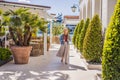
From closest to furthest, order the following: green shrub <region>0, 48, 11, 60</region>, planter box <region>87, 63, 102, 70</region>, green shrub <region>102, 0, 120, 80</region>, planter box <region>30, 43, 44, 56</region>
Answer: green shrub <region>102, 0, 120, 80</region>
planter box <region>87, 63, 102, 70</region>
green shrub <region>0, 48, 11, 60</region>
planter box <region>30, 43, 44, 56</region>

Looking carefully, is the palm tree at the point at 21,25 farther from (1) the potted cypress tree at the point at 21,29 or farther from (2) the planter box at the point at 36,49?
(2) the planter box at the point at 36,49

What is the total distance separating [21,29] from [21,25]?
0.51 metres

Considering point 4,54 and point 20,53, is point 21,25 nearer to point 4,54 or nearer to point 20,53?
point 20,53

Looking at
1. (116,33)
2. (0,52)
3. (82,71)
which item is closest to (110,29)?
(116,33)

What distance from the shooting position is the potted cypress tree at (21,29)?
1376 centimetres

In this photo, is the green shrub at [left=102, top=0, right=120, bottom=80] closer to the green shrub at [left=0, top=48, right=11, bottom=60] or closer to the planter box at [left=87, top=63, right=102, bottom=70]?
the planter box at [left=87, top=63, right=102, bottom=70]

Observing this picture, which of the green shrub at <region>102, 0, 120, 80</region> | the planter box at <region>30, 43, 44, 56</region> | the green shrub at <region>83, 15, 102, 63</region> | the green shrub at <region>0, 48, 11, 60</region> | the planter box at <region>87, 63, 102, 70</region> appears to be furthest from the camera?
the planter box at <region>30, 43, 44, 56</region>

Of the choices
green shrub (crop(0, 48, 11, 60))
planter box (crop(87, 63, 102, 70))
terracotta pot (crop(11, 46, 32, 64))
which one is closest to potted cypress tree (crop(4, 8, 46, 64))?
terracotta pot (crop(11, 46, 32, 64))

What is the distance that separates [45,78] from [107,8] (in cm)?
404

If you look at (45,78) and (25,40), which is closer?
(45,78)

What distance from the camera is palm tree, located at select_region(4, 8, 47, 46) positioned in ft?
45.1

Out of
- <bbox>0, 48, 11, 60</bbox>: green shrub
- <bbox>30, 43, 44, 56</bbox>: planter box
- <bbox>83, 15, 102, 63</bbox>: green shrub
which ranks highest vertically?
<bbox>83, 15, 102, 63</bbox>: green shrub

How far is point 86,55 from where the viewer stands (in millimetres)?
12195

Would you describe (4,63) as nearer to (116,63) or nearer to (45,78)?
(45,78)
